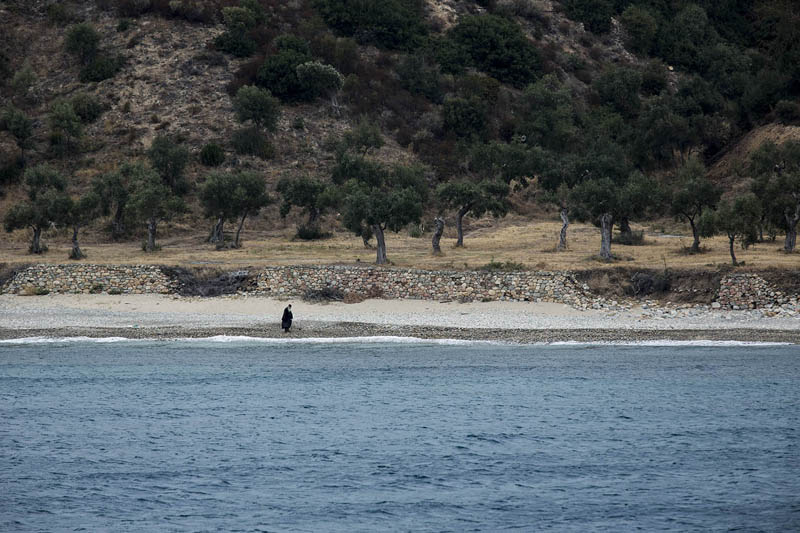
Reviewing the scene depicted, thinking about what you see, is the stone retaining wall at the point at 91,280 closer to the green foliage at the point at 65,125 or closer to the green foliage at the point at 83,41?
the green foliage at the point at 65,125

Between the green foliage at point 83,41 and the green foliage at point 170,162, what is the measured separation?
27.6m

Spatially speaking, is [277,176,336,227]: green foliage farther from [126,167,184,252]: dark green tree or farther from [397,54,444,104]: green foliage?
[397,54,444,104]: green foliage

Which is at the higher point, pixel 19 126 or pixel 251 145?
pixel 19 126

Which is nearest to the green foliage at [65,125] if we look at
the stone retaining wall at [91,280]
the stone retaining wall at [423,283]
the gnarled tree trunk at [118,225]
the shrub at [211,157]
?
the shrub at [211,157]

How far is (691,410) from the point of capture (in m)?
32.5

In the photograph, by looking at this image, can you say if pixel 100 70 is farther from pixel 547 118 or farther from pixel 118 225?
pixel 547 118

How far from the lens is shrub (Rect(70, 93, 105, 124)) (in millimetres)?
89250

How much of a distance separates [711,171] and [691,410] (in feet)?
183

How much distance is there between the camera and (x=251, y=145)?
274ft

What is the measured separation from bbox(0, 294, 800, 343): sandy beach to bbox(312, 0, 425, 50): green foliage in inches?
2647

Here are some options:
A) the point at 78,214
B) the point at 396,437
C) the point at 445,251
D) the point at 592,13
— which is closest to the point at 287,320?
the point at 396,437

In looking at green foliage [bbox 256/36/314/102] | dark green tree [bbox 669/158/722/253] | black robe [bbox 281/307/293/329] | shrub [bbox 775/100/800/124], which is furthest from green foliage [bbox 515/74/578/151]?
black robe [bbox 281/307/293/329]

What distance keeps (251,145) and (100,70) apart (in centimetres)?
2337

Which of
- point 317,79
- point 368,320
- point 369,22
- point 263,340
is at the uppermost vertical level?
point 369,22
